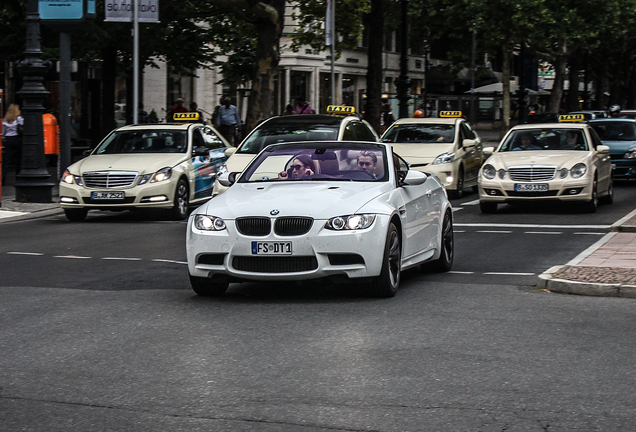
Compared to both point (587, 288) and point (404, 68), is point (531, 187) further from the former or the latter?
point (404, 68)

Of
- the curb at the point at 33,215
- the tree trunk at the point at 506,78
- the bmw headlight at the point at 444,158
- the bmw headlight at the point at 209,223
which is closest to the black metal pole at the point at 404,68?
the bmw headlight at the point at 444,158

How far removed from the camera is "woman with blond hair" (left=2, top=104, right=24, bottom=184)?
2539 cm

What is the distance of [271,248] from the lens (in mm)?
9031

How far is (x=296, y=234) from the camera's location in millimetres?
9039

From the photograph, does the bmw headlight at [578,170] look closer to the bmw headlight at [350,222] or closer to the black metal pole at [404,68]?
the bmw headlight at [350,222]

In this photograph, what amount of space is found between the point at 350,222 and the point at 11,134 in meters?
18.2

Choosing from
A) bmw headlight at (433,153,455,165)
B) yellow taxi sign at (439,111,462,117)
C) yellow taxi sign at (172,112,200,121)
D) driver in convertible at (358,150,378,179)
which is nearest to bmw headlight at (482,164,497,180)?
bmw headlight at (433,153,455,165)

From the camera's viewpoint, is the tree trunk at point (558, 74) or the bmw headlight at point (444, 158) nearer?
the bmw headlight at point (444, 158)

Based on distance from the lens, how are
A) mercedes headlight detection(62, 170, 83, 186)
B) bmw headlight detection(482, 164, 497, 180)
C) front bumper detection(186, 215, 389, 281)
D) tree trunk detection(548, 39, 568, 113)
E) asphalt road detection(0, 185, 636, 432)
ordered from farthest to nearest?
tree trunk detection(548, 39, 568, 113)
bmw headlight detection(482, 164, 497, 180)
mercedes headlight detection(62, 170, 83, 186)
front bumper detection(186, 215, 389, 281)
asphalt road detection(0, 185, 636, 432)

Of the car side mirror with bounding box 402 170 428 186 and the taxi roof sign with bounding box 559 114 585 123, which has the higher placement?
the taxi roof sign with bounding box 559 114 585 123

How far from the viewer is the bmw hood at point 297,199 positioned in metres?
9.12

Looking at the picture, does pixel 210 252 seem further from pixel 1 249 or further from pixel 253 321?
pixel 1 249

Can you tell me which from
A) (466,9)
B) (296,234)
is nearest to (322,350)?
(296,234)

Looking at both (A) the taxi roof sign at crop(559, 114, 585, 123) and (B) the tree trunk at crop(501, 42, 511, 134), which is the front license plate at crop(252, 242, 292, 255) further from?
(B) the tree trunk at crop(501, 42, 511, 134)
